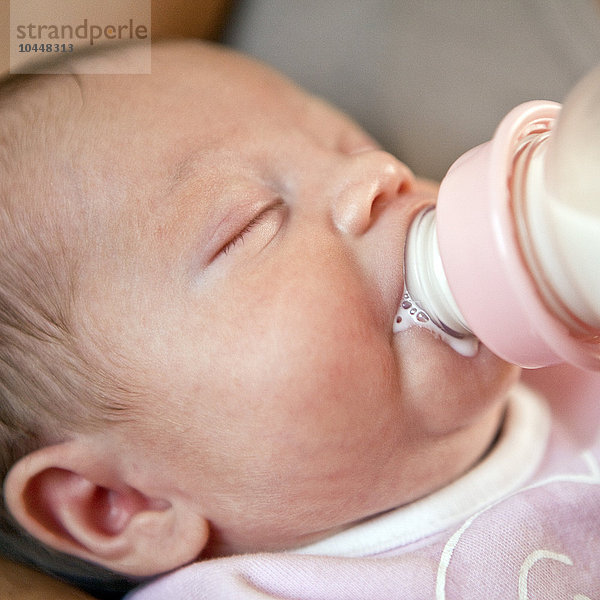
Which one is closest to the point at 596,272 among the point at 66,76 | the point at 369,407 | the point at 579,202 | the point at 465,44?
the point at 579,202

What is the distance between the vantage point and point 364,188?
2.63 ft

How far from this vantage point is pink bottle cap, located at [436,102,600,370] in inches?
21.9

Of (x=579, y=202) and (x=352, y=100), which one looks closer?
(x=579, y=202)

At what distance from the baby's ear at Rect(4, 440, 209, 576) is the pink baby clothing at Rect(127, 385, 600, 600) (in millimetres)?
49

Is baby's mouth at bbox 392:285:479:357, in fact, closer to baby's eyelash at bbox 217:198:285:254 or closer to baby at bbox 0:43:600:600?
baby at bbox 0:43:600:600

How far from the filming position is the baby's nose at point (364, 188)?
0.78 meters

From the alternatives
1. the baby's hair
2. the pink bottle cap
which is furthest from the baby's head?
the pink bottle cap

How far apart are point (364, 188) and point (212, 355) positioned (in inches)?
10.3

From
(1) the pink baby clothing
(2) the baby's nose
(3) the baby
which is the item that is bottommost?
(1) the pink baby clothing

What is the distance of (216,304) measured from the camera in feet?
2.48

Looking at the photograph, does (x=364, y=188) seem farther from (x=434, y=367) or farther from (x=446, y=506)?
(x=446, y=506)


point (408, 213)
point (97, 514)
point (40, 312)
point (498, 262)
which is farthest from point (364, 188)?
point (97, 514)

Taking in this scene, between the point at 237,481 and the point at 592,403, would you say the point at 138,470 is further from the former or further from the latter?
the point at 592,403

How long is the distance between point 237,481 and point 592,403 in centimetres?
60
